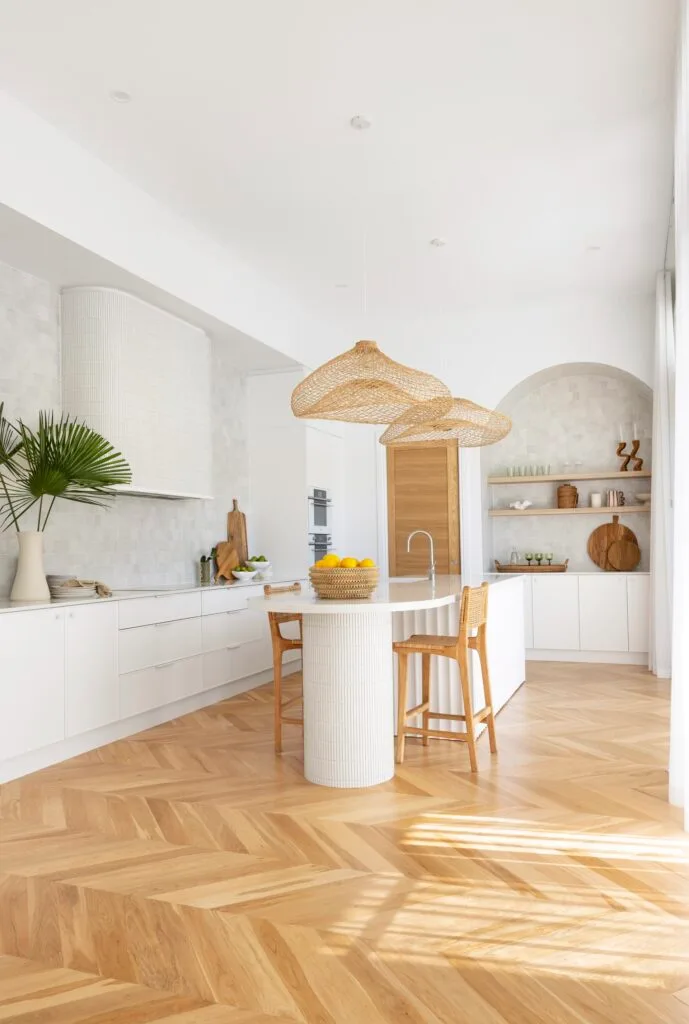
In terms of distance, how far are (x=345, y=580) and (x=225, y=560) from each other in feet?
10.3

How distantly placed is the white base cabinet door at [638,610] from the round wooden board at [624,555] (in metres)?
0.57

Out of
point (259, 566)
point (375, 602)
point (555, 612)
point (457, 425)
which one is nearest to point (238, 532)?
point (259, 566)

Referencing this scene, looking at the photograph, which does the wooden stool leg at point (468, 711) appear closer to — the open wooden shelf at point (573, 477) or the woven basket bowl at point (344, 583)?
the woven basket bowl at point (344, 583)

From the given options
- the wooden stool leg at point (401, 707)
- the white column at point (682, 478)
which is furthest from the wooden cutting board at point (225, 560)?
the white column at point (682, 478)

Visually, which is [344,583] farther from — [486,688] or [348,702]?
[486,688]

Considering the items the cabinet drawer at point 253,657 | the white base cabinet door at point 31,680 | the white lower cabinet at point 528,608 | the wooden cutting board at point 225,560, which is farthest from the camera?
the white lower cabinet at point 528,608

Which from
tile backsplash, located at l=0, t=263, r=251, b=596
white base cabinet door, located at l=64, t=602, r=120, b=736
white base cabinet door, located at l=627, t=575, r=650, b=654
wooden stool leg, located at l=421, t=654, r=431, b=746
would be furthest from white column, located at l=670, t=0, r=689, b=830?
white base cabinet door, located at l=627, t=575, r=650, b=654

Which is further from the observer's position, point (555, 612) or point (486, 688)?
point (555, 612)

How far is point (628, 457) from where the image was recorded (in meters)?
7.32

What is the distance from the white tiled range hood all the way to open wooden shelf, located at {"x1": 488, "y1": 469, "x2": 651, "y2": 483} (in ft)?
10.4

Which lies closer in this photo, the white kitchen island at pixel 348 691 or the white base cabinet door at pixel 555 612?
the white kitchen island at pixel 348 691

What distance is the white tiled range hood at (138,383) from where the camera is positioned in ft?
16.2

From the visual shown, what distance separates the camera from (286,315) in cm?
697

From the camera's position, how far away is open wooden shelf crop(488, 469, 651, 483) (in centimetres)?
714
